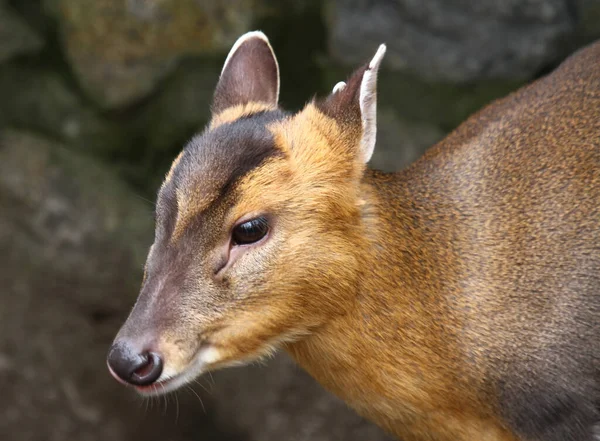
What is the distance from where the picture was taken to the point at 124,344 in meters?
2.74

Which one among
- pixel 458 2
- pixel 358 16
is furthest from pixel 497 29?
pixel 358 16

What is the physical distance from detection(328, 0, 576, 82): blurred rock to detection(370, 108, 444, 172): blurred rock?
0.26 metres

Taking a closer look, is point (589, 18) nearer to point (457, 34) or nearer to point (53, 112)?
point (457, 34)

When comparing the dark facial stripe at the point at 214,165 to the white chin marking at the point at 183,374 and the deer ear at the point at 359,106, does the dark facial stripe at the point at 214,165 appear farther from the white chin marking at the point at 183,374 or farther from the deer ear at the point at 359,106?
the white chin marking at the point at 183,374

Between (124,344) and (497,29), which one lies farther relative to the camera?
(497,29)

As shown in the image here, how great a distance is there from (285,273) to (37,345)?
272 cm

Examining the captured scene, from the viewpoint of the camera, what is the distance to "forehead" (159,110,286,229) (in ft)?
9.48

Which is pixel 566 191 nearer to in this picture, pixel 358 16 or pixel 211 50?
pixel 358 16

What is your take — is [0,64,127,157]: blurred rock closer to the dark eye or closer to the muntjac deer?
the muntjac deer

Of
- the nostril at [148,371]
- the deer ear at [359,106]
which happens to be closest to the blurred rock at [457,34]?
the deer ear at [359,106]

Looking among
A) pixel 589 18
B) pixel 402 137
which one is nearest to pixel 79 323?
pixel 402 137

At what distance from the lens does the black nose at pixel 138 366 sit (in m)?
2.71

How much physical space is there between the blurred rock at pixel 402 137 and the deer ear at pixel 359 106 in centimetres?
150

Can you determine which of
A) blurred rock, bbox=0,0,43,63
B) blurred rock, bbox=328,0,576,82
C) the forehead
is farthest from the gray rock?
the forehead
